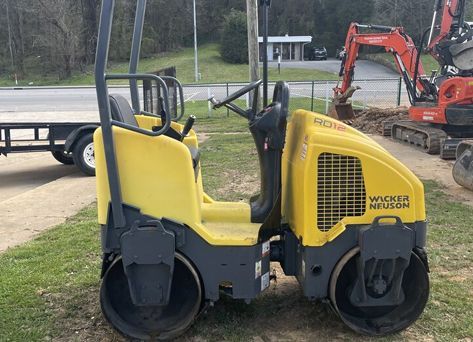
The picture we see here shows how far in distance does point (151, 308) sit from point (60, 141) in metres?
7.02

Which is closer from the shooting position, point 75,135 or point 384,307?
point 384,307

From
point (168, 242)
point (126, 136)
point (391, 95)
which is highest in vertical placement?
point (126, 136)

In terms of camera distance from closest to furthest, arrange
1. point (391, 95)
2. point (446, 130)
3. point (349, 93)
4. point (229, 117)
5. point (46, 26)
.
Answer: point (446, 130), point (349, 93), point (229, 117), point (391, 95), point (46, 26)

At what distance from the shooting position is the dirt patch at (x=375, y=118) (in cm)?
1498

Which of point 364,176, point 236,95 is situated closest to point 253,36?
point 236,95

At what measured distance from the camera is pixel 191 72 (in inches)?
1721

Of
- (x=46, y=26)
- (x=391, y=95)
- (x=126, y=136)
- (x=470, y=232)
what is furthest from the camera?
(x=46, y=26)

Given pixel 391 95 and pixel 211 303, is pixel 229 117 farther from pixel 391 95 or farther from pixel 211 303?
pixel 211 303

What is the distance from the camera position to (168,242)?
3223 millimetres

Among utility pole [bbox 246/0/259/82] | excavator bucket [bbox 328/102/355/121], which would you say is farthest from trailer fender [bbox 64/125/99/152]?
excavator bucket [bbox 328/102/355/121]

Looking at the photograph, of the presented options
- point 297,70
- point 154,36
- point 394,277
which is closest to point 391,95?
point 297,70

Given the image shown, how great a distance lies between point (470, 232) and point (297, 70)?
1470 inches

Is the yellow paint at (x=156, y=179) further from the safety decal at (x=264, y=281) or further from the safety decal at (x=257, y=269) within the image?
the safety decal at (x=264, y=281)

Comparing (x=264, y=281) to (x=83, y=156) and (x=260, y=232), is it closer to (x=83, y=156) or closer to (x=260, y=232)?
(x=260, y=232)
